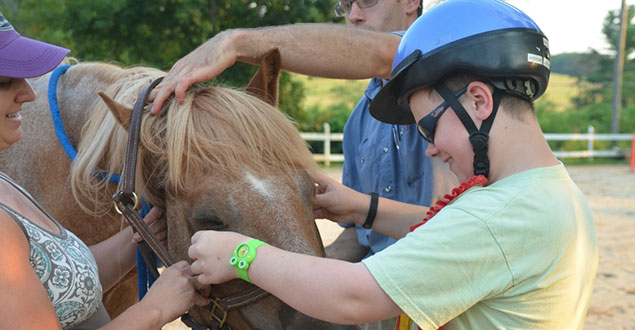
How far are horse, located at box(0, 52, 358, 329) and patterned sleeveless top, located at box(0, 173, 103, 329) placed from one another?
0.29 m

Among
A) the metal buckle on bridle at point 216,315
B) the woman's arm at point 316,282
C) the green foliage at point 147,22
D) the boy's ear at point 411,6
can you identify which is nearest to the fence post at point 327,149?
the green foliage at point 147,22

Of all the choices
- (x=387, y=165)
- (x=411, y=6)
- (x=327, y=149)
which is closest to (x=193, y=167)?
(x=387, y=165)

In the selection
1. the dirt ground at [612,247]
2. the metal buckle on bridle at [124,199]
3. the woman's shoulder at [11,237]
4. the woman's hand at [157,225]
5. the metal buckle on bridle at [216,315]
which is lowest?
the dirt ground at [612,247]

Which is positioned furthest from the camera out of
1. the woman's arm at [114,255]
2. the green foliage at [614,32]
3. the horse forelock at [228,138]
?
the green foliage at [614,32]

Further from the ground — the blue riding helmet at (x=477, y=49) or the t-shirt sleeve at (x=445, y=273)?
the blue riding helmet at (x=477, y=49)

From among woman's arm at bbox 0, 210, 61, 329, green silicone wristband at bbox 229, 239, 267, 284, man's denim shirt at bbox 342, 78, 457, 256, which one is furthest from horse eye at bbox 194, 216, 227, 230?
man's denim shirt at bbox 342, 78, 457, 256

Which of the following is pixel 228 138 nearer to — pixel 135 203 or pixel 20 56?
pixel 135 203

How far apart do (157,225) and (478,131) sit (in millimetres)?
1208

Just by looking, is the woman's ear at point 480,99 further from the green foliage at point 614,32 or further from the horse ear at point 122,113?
the green foliage at point 614,32

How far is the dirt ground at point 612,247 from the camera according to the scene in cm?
521

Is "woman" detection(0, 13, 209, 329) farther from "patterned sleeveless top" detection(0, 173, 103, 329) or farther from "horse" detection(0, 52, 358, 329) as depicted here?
"horse" detection(0, 52, 358, 329)

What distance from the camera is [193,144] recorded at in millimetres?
1791

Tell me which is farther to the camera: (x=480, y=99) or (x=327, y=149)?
(x=327, y=149)

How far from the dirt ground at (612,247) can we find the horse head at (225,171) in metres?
3.58
